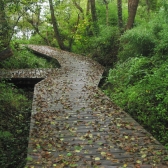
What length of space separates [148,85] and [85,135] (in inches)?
112

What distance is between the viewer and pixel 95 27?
17.8 metres

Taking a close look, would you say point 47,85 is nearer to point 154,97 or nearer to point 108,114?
point 108,114

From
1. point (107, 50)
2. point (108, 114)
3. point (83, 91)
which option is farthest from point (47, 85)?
point (107, 50)

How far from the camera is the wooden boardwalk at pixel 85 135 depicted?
4320 millimetres

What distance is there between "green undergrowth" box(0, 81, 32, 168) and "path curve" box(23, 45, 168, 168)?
0.84 meters

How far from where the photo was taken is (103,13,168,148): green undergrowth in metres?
6.31

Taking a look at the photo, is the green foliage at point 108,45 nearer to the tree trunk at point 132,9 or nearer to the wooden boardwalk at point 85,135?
the tree trunk at point 132,9

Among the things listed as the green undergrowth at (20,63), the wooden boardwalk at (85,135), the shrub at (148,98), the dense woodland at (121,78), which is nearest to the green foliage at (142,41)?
the dense woodland at (121,78)

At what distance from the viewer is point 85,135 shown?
539cm

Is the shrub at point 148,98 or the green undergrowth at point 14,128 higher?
the shrub at point 148,98

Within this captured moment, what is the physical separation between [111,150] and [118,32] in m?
10.9

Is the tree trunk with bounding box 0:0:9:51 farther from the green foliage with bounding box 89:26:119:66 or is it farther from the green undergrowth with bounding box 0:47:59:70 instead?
the green foliage with bounding box 89:26:119:66

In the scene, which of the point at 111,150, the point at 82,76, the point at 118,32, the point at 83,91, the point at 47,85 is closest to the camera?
the point at 111,150

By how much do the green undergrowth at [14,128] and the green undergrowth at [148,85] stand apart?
327 centimetres
